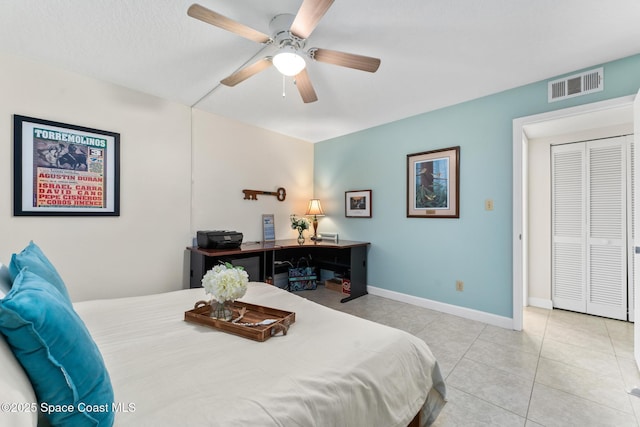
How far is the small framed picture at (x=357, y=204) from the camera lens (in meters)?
3.91

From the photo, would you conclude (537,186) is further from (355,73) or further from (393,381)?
(393,381)

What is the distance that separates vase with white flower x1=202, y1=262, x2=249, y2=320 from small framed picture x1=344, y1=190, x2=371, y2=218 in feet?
9.08

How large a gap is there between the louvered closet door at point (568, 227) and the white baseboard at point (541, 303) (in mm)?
55

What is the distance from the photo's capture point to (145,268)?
9.30ft

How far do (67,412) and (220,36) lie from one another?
2.16m

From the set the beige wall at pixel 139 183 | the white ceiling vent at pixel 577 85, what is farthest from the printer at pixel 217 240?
the white ceiling vent at pixel 577 85

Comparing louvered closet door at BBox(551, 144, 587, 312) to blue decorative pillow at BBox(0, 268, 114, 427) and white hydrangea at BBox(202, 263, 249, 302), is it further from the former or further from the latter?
blue decorative pillow at BBox(0, 268, 114, 427)

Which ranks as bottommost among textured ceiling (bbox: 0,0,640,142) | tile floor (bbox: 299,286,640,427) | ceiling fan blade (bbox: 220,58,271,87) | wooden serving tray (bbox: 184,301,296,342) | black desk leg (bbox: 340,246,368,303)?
tile floor (bbox: 299,286,640,427)

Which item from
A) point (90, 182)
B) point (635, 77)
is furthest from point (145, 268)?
point (635, 77)

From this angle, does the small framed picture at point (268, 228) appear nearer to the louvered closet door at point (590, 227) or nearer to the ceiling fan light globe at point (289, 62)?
the ceiling fan light globe at point (289, 62)

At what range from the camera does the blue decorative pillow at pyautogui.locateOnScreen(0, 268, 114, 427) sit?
61cm

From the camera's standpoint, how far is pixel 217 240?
9.71 feet

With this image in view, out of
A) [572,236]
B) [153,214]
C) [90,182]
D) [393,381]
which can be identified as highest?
[90,182]

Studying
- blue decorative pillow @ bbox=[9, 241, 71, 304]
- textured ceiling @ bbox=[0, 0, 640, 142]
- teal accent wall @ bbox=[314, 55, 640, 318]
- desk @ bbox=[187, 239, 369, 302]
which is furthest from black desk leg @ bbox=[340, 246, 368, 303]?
blue decorative pillow @ bbox=[9, 241, 71, 304]
